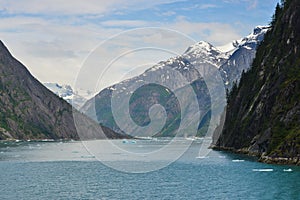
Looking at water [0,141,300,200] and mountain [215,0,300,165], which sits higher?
mountain [215,0,300,165]

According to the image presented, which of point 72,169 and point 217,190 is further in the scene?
point 72,169

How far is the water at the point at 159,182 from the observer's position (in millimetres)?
105688

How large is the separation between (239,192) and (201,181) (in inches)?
810

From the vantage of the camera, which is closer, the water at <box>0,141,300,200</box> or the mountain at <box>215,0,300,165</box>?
the water at <box>0,141,300,200</box>

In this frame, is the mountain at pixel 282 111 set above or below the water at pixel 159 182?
above

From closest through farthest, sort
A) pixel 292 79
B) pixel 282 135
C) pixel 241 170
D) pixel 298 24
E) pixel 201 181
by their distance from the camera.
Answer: pixel 201 181, pixel 241 170, pixel 282 135, pixel 292 79, pixel 298 24

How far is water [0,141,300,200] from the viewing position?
105688mm

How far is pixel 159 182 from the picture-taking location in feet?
413

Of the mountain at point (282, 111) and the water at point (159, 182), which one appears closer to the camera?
the water at point (159, 182)

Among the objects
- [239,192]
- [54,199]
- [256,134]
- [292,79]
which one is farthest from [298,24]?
[54,199]

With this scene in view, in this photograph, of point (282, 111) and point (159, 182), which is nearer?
point (159, 182)

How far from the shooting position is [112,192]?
109375 millimetres

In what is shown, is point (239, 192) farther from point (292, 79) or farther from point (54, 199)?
point (292, 79)

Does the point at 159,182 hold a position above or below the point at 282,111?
below
